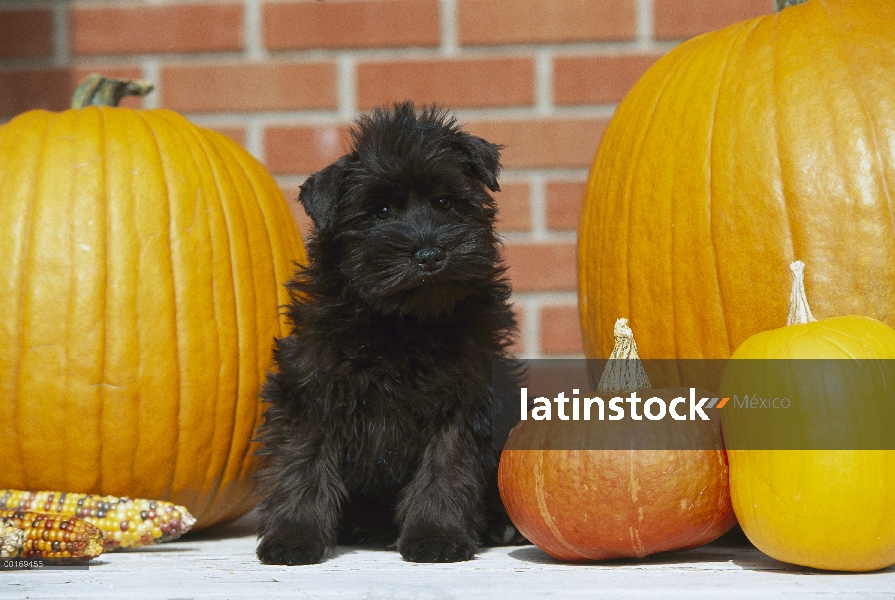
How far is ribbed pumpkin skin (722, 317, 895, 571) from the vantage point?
1817 millimetres

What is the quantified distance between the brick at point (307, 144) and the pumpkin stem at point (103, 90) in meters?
0.60

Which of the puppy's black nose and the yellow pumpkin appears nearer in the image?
the yellow pumpkin

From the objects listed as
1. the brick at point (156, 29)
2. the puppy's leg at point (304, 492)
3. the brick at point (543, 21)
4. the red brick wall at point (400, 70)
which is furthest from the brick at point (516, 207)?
the puppy's leg at point (304, 492)

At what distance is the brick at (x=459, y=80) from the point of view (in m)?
3.44

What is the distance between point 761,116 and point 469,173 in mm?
763

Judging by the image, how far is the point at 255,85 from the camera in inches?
136

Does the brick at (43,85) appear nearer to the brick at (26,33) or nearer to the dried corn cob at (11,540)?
the brick at (26,33)

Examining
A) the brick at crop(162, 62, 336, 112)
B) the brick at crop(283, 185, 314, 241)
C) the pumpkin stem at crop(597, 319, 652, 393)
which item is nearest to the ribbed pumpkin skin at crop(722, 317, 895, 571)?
the pumpkin stem at crop(597, 319, 652, 393)

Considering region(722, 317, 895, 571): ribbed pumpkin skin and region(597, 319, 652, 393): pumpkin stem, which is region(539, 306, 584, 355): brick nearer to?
region(597, 319, 652, 393): pumpkin stem

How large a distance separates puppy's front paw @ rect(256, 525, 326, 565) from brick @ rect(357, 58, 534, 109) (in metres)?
1.81

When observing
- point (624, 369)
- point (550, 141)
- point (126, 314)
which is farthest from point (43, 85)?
point (624, 369)

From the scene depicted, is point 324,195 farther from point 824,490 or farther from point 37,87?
point 37,87

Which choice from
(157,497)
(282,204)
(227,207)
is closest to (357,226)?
(227,207)

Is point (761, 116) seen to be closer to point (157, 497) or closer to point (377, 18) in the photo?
point (377, 18)
